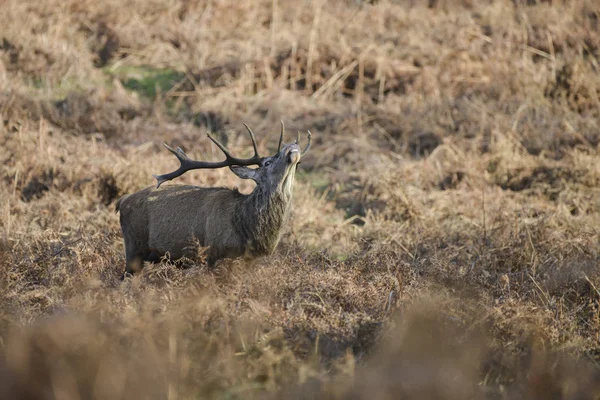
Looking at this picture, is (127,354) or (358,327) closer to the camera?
(127,354)

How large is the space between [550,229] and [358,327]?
4.21m

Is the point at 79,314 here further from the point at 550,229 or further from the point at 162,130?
Result: the point at 162,130

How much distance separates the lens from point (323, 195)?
11125 mm

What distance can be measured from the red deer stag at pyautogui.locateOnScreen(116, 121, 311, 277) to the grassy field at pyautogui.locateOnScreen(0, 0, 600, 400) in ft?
1.35

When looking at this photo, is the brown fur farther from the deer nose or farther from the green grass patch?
the green grass patch

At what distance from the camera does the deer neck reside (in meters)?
7.33

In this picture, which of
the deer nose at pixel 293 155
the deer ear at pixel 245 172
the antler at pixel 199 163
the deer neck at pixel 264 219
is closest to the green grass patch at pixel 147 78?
the antler at pixel 199 163

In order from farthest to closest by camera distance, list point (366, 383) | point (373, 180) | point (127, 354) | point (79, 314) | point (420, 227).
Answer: point (373, 180) < point (420, 227) < point (79, 314) < point (127, 354) < point (366, 383)

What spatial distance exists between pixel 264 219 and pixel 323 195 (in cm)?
387

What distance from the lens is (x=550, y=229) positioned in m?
9.05

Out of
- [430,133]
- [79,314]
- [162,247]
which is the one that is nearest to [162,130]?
[430,133]

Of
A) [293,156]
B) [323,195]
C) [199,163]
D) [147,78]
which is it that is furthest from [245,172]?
[147,78]

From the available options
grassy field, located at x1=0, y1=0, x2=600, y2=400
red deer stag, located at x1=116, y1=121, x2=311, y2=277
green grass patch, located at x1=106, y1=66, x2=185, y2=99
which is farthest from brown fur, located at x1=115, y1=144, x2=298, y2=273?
green grass patch, located at x1=106, y1=66, x2=185, y2=99

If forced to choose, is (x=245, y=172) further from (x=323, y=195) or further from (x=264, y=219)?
(x=323, y=195)
